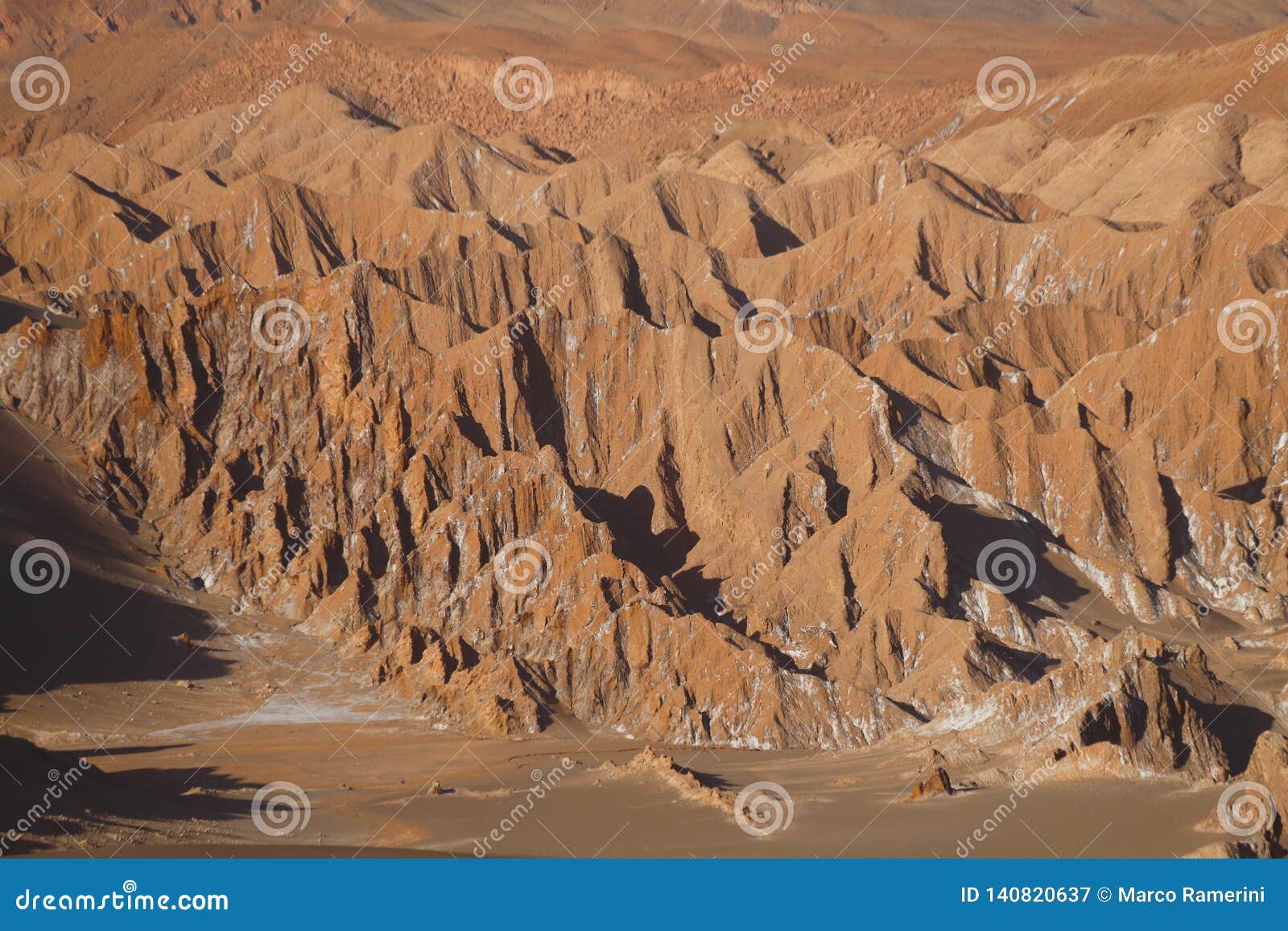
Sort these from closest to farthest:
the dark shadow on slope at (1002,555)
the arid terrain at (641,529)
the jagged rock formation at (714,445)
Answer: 1. the arid terrain at (641,529)
2. the jagged rock formation at (714,445)
3. the dark shadow on slope at (1002,555)

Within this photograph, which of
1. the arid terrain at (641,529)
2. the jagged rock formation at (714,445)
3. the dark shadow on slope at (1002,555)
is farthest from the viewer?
the dark shadow on slope at (1002,555)

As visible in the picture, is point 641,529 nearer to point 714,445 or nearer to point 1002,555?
point 714,445

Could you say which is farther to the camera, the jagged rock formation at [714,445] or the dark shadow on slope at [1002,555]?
the dark shadow on slope at [1002,555]

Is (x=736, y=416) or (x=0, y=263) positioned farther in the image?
(x=0, y=263)

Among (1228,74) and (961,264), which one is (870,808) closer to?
(961,264)

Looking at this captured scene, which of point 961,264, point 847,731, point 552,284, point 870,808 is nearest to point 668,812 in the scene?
point 870,808
